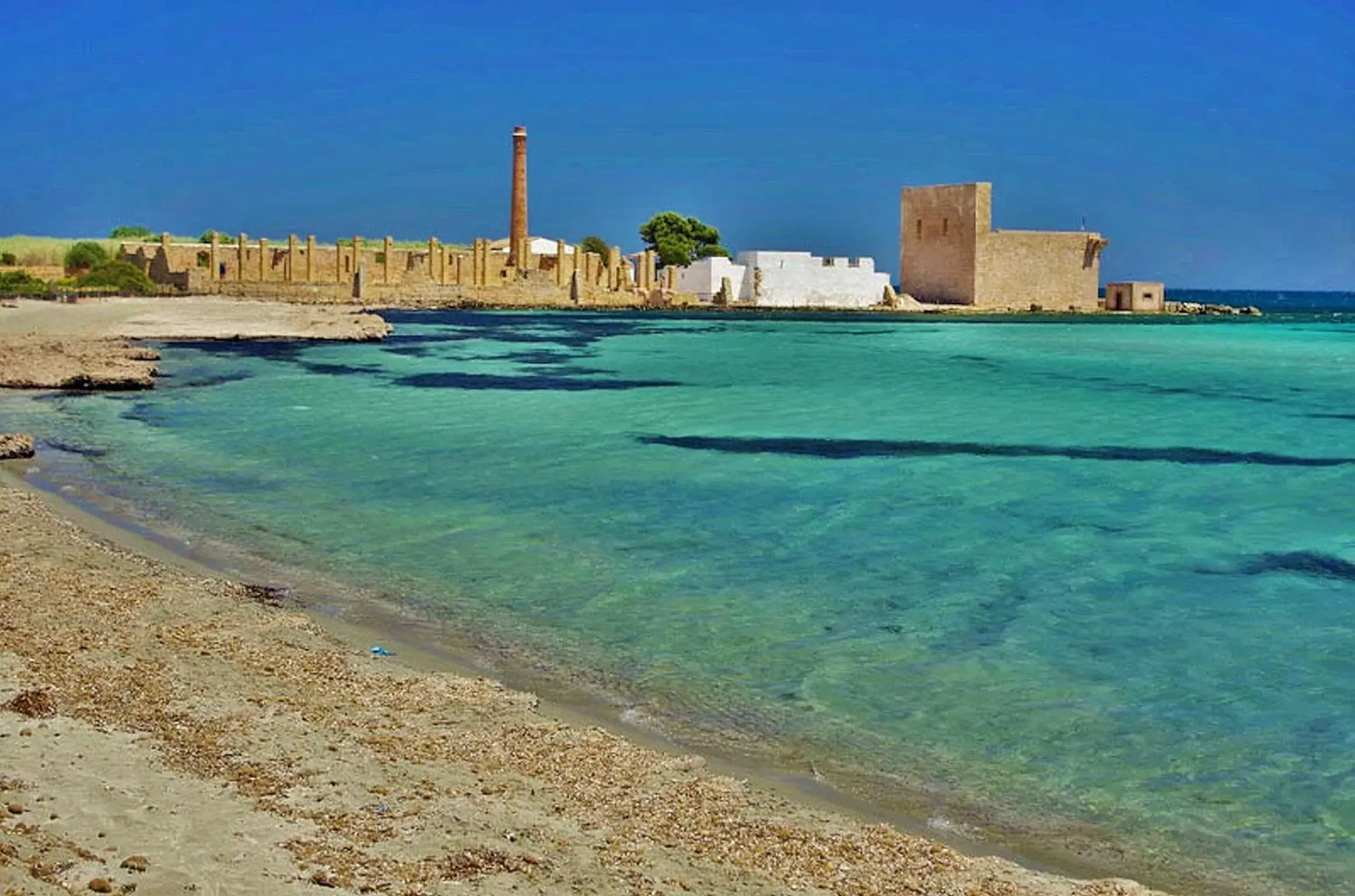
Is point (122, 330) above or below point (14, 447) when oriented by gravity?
above

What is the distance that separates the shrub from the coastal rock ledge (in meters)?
35.0

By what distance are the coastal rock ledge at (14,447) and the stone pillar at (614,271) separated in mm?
51305

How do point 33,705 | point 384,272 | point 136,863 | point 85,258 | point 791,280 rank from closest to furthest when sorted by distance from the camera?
point 136,863 → point 33,705 → point 85,258 → point 384,272 → point 791,280

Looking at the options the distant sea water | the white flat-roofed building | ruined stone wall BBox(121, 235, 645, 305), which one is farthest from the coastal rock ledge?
the white flat-roofed building

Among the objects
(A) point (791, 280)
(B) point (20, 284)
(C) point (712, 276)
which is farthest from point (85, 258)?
(A) point (791, 280)

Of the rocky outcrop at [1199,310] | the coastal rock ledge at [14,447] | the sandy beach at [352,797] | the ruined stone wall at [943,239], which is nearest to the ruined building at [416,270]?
the ruined stone wall at [943,239]

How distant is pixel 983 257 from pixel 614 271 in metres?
17.3

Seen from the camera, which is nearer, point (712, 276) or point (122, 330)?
point (122, 330)

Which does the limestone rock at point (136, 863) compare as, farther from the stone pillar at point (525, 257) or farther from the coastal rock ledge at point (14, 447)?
the stone pillar at point (525, 257)

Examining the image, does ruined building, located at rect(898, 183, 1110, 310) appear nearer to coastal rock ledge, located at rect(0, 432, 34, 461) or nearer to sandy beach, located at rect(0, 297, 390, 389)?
sandy beach, located at rect(0, 297, 390, 389)

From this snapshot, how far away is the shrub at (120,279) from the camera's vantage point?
43531 mm

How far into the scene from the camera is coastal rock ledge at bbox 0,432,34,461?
1028 centimetres

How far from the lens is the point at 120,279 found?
145 ft

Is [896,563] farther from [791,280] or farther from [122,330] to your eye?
[791,280]
